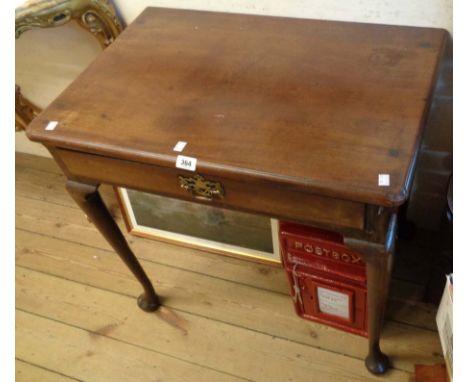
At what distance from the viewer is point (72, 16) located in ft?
4.14

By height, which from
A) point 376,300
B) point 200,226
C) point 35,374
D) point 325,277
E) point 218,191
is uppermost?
point 218,191

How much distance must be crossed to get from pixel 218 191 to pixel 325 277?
484 mm

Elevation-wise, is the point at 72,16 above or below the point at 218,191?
above

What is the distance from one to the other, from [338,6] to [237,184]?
53 centimetres

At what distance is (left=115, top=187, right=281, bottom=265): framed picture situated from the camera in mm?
1509

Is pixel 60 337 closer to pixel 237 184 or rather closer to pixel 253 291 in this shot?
pixel 253 291

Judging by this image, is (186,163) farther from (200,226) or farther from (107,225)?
(200,226)

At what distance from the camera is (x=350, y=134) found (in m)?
0.85

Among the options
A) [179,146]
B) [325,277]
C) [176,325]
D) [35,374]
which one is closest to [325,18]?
[179,146]

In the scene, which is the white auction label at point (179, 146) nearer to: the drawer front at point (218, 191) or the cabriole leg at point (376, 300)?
the drawer front at point (218, 191)

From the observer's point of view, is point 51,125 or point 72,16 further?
point 72,16

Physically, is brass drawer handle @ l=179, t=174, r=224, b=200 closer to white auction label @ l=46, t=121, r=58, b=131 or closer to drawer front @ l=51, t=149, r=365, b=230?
drawer front @ l=51, t=149, r=365, b=230

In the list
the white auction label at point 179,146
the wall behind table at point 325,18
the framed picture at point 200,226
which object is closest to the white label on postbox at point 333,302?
the framed picture at point 200,226

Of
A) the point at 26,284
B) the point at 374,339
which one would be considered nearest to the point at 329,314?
the point at 374,339
